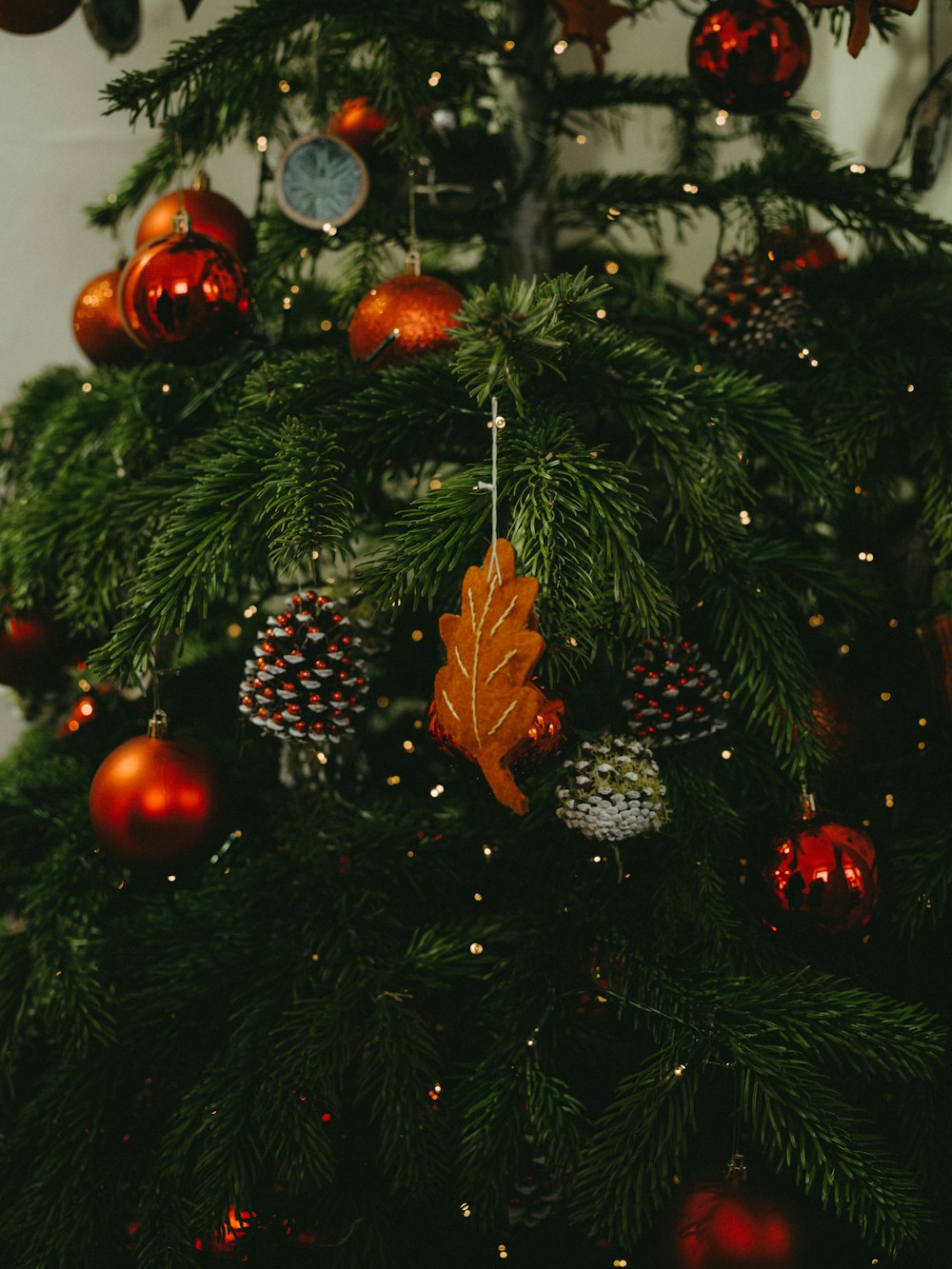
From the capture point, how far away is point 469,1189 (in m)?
0.55

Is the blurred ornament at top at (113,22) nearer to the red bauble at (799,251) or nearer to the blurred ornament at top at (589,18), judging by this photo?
the blurred ornament at top at (589,18)

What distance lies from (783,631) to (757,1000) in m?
0.21

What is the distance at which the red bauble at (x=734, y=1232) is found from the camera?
555mm

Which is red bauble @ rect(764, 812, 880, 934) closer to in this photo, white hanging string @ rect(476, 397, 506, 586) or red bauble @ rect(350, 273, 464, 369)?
white hanging string @ rect(476, 397, 506, 586)

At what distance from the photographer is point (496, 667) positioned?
46 cm

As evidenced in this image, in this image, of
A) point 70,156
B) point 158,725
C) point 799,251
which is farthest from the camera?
point 70,156

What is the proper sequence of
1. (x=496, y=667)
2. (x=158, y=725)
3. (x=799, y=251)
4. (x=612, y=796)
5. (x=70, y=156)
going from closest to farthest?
(x=496, y=667)
(x=612, y=796)
(x=158, y=725)
(x=799, y=251)
(x=70, y=156)

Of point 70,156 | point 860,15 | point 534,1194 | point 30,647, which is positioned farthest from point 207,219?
point 534,1194

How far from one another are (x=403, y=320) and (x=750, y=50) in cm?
32

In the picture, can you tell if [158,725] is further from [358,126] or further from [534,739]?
[358,126]

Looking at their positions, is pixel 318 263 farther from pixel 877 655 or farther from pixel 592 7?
pixel 877 655

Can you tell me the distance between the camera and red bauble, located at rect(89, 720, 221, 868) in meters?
0.66

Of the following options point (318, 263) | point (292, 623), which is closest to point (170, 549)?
point (292, 623)

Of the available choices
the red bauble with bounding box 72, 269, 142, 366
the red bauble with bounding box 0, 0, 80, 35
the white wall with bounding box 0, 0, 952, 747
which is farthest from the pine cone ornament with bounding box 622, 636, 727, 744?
the white wall with bounding box 0, 0, 952, 747
